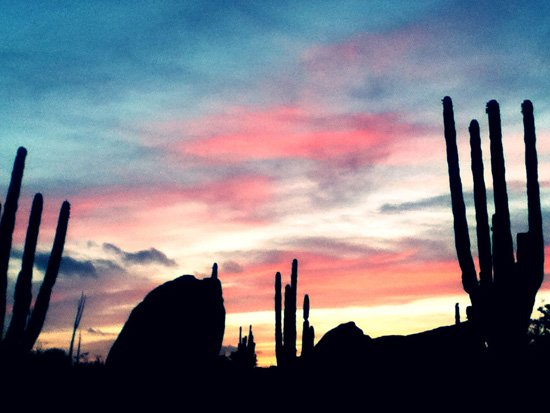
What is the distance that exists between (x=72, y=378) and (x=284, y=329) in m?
8.32

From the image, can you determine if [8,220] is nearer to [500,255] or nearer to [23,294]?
[23,294]

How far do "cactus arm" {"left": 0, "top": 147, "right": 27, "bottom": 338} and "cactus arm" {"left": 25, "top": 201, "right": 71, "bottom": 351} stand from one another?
561mm

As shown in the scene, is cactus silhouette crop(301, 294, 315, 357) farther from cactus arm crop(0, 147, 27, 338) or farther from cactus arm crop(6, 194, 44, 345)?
cactus arm crop(0, 147, 27, 338)

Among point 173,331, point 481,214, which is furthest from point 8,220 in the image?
point 481,214

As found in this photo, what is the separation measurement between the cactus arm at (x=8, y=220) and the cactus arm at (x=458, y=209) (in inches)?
318

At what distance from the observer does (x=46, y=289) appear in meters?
10.2

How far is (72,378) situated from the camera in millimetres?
11695

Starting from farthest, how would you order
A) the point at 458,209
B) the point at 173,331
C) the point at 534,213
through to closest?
the point at 173,331 < the point at 458,209 < the point at 534,213

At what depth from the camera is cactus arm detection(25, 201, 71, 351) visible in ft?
32.7

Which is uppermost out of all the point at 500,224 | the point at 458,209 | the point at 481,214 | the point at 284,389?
the point at 458,209

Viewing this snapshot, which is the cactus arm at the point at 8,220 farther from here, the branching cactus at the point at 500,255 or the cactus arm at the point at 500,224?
the cactus arm at the point at 500,224

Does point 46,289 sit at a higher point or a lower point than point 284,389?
higher

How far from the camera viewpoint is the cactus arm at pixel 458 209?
31.4 ft

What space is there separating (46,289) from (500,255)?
8384 mm
